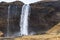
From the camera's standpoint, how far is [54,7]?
30.5ft

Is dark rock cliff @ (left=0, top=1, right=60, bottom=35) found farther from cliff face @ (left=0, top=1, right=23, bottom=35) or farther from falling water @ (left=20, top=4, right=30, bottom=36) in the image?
falling water @ (left=20, top=4, right=30, bottom=36)

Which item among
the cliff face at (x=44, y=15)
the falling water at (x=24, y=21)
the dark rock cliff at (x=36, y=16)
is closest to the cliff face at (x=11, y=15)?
the dark rock cliff at (x=36, y=16)

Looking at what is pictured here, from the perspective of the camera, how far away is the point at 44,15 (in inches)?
360

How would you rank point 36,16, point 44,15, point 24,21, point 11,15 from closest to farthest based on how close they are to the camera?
point 44,15, point 36,16, point 11,15, point 24,21

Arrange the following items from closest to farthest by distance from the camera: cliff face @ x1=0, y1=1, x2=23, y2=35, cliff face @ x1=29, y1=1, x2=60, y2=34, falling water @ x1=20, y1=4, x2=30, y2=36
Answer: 1. cliff face @ x1=29, y1=1, x2=60, y2=34
2. cliff face @ x1=0, y1=1, x2=23, y2=35
3. falling water @ x1=20, y1=4, x2=30, y2=36

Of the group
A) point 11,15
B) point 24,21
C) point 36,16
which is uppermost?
point 11,15

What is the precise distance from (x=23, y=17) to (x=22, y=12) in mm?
305

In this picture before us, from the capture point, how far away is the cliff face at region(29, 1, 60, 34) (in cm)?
915

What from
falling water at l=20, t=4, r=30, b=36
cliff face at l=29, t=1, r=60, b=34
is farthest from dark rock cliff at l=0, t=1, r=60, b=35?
falling water at l=20, t=4, r=30, b=36

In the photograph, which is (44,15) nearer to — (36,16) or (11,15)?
(36,16)

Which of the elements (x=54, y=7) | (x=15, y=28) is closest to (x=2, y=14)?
(x=15, y=28)

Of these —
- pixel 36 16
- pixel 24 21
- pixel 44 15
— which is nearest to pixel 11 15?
pixel 24 21

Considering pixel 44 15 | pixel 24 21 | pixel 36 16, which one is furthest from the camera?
pixel 24 21

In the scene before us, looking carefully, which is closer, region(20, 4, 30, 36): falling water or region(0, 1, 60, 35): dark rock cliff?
region(0, 1, 60, 35): dark rock cliff
